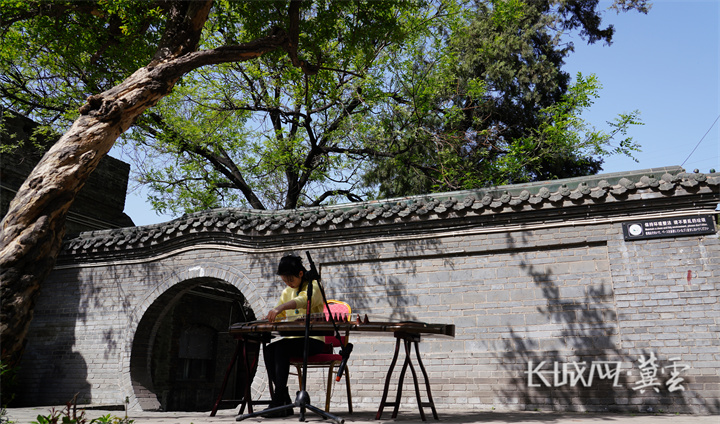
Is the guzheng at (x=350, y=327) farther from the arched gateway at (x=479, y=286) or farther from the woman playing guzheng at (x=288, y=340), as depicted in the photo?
the arched gateway at (x=479, y=286)

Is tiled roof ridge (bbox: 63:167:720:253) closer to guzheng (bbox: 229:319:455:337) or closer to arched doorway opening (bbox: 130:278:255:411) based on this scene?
arched doorway opening (bbox: 130:278:255:411)

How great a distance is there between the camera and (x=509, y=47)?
15.7 meters

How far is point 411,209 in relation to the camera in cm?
802

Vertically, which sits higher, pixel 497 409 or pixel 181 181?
pixel 181 181

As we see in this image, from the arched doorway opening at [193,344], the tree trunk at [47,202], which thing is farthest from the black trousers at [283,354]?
the arched doorway opening at [193,344]

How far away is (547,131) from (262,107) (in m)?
6.99

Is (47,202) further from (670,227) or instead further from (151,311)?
(670,227)

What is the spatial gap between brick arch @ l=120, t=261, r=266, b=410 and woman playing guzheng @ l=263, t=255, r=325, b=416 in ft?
11.5

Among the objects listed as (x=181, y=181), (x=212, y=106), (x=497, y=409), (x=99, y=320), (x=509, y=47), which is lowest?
(x=497, y=409)

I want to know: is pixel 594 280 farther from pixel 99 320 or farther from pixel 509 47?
pixel 509 47

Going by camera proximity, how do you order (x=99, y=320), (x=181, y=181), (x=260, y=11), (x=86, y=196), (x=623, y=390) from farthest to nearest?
(x=181, y=181) → (x=86, y=196) → (x=99, y=320) → (x=260, y=11) → (x=623, y=390)

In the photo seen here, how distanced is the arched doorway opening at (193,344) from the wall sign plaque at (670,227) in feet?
22.3

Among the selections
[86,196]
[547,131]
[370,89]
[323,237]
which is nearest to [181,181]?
[86,196]

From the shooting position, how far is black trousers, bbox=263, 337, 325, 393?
483cm
